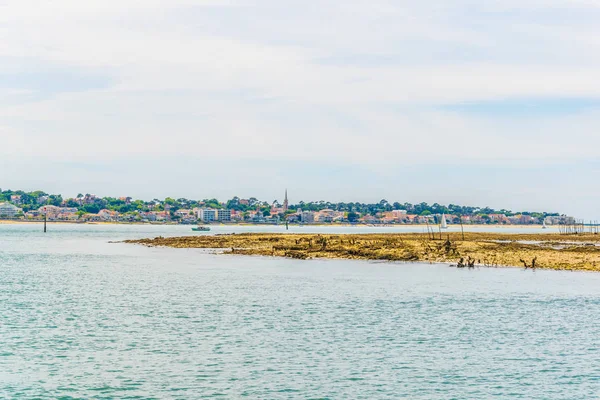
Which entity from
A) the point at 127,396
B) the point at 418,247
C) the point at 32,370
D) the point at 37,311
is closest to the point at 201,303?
the point at 37,311

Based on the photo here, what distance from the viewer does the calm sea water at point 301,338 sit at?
2655 centimetres

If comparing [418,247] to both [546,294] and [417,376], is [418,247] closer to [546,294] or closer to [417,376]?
[546,294]

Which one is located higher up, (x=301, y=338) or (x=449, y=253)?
(x=449, y=253)

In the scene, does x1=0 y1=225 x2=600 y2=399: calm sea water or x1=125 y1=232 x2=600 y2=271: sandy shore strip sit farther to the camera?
x1=125 y1=232 x2=600 y2=271: sandy shore strip

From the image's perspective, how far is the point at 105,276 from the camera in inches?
2712

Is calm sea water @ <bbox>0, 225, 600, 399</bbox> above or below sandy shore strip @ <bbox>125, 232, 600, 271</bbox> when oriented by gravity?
below

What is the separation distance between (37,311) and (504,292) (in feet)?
109

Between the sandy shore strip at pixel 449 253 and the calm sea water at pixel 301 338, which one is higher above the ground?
the sandy shore strip at pixel 449 253

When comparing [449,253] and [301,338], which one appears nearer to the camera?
[301,338]

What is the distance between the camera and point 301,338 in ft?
116

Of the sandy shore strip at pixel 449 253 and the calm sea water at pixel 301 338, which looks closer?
the calm sea water at pixel 301 338

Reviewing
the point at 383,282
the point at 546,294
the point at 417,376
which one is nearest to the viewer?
the point at 417,376

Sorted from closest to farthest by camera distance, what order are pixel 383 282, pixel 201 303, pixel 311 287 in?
pixel 201 303 < pixel 311 287 < pixel 383 282

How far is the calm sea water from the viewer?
2655 cm
